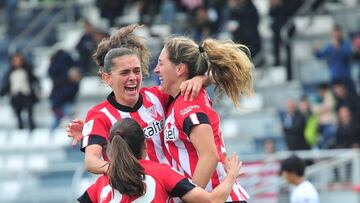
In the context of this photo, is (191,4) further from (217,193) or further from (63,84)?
(217,193)

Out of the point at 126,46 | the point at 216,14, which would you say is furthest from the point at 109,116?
the point at 216,14

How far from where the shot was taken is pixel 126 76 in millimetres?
7098

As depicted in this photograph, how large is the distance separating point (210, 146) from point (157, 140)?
495 mm

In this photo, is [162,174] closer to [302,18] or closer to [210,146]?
[210,146]

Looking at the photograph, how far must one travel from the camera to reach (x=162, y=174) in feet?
21.4

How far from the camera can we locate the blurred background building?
15469mm

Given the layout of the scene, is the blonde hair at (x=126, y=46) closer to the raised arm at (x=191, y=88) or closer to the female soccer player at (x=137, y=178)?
the raised arm at (x=191, y=88)

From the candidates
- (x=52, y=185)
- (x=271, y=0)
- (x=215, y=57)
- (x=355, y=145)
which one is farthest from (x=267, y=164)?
(x=215, y=57)

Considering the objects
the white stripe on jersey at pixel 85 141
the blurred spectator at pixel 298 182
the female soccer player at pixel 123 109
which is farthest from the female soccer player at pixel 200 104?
the blurred spectator at pixel 298 182

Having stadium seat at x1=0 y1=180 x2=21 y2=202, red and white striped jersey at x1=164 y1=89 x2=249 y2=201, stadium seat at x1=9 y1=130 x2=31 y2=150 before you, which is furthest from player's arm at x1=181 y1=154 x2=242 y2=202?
stadium seat at x1=9 y1=130 x2=31 y2=150

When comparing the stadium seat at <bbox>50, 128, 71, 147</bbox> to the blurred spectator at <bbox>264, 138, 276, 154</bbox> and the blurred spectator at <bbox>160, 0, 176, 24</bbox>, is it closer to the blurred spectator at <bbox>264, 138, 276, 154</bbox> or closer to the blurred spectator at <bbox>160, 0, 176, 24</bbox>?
the blurred spectator at <bbox>160, 0, 176, 24</bbox>

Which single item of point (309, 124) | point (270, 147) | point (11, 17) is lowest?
point (270, 147)

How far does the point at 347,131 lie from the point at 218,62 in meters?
8.59

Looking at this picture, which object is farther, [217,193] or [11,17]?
[11,17]
